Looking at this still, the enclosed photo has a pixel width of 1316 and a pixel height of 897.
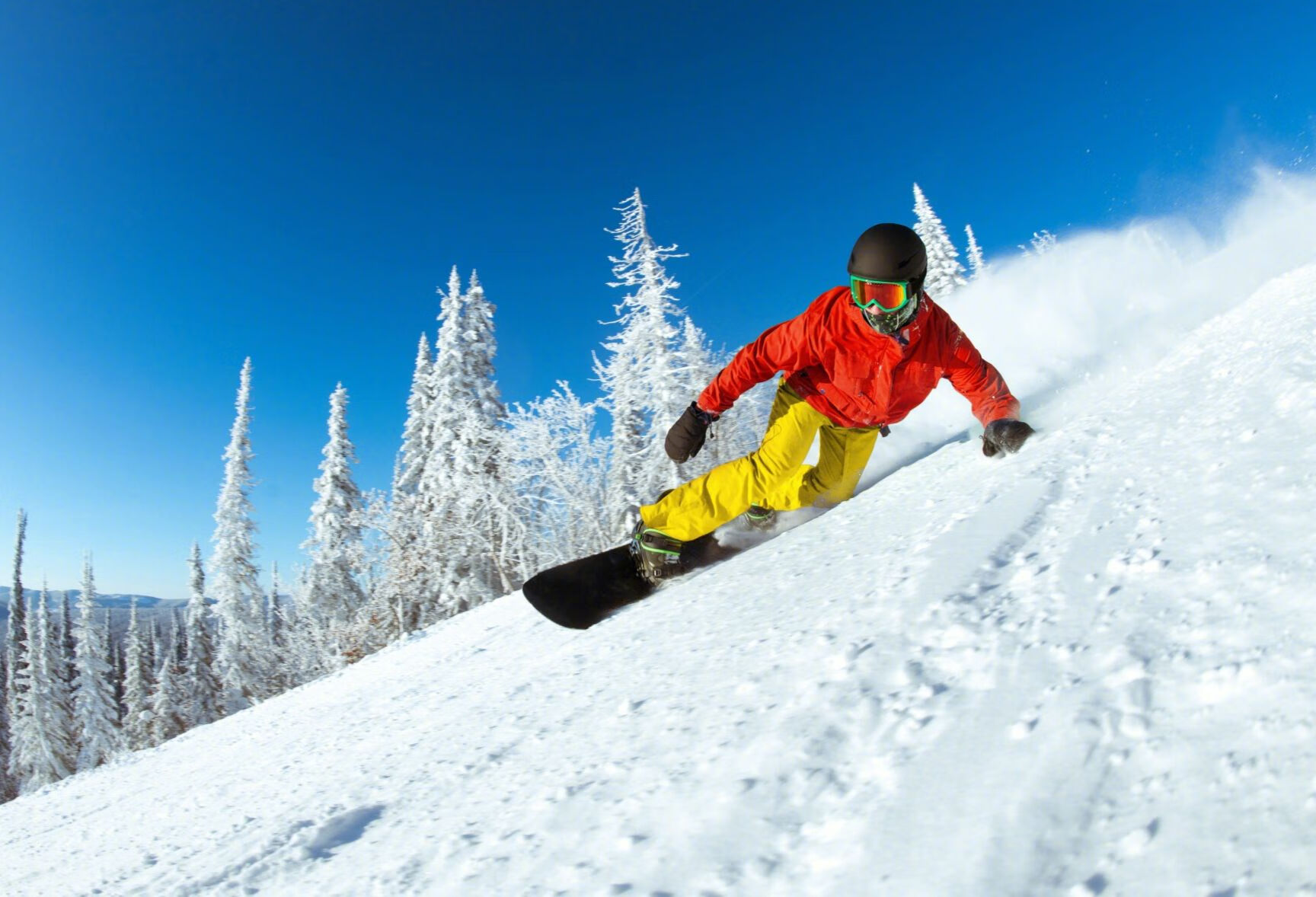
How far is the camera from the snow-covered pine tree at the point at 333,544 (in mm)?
24891

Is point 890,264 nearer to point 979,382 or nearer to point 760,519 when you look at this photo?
point 979,382

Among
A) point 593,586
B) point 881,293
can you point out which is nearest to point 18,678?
point 593,586

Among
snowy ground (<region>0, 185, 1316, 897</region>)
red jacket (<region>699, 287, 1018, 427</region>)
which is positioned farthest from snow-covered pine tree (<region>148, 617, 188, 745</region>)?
red jacket (<region>699, 287, 1018, 427</region>)

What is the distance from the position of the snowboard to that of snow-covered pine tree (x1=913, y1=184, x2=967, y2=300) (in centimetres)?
2233

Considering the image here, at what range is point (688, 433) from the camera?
14.3 ft

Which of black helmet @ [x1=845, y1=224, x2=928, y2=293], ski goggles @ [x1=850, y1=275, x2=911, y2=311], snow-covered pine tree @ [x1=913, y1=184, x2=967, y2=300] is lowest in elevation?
ski goggles @ [x1=850, y1=275, x2=911, y2=311]

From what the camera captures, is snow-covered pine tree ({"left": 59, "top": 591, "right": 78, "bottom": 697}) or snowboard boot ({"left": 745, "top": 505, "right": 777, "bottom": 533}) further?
snow-covered pine tree ({"left": 59, "top": 591, "right": 78, "bottom": 697})

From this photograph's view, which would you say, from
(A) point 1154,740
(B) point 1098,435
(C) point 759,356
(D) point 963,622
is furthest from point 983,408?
(A) point 1154,740

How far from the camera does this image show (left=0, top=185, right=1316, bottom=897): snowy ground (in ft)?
3.66

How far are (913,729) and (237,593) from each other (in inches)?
1090

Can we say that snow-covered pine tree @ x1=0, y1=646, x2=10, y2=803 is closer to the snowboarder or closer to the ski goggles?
the snowboarder

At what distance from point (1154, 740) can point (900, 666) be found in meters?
0.63

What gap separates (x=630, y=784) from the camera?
68.2 inches

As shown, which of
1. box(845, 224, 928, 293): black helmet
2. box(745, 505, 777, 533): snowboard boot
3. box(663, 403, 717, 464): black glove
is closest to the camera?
box(845, 224, 928, 293): black helmet
